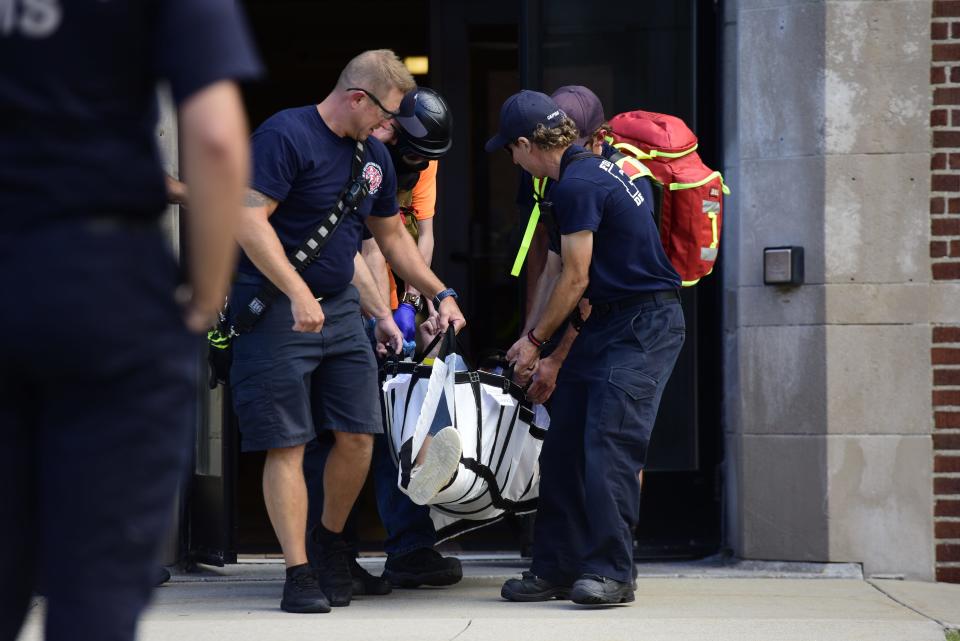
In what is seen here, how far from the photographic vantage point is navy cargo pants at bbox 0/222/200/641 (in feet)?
7.17

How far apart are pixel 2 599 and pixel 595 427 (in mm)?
3378

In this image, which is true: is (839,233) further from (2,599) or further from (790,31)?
(2,599)

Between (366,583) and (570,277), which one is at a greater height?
(570,277)

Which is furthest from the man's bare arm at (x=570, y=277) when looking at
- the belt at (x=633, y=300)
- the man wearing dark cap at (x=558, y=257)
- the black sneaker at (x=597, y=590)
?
the black sneaker at (x=597, y=590)

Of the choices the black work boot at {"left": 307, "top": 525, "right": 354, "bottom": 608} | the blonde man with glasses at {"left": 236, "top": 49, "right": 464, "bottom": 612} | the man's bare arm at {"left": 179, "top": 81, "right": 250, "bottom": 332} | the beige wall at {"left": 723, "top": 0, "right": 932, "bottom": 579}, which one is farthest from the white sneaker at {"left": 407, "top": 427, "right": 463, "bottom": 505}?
the man's bare arm at {"left": 179, "top": 81, "right": 250, "bottom": 332}

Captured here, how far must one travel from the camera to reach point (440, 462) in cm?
545

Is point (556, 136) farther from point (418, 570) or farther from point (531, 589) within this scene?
point (418, 570)

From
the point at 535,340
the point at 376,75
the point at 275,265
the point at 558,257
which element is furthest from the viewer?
the point at 558,257

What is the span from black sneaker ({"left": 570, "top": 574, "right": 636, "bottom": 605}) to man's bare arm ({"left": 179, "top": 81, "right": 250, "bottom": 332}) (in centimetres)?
342

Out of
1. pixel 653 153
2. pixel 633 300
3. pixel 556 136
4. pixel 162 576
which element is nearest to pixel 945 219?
pixel 653 153

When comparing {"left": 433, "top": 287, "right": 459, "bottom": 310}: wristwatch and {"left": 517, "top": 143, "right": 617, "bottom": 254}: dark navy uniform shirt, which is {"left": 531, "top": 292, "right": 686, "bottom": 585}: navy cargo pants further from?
{"left": 433, "top": 287, "right": 459, "bottom": 310}: wristwatch

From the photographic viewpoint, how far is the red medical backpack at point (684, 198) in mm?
5926

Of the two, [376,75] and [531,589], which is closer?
[376,75]

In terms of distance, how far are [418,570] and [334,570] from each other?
551mm
